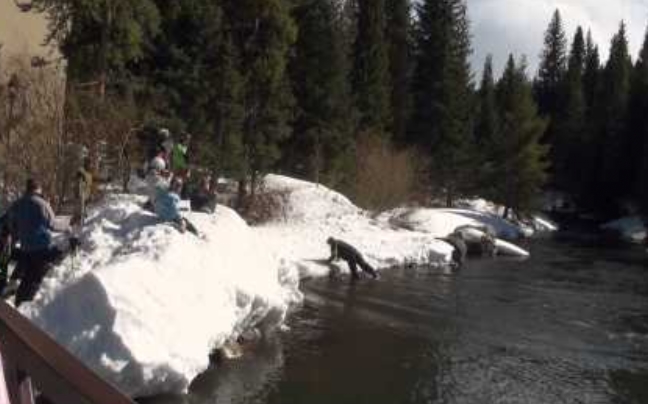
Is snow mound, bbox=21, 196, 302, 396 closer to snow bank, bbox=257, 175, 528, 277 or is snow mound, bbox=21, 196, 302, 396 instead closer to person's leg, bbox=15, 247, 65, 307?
person's leg, bbox=15, 247, 65, 307

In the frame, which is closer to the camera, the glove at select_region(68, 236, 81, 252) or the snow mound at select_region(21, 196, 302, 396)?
the snow mound at select_region(21, 196, 302, 396)

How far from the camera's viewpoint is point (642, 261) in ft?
119

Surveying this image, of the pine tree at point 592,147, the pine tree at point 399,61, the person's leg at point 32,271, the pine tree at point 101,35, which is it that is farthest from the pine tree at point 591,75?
the person's leg at point 32,271

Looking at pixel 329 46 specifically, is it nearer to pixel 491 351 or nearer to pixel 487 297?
pixel 487 297

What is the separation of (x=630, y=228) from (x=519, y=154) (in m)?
8.40

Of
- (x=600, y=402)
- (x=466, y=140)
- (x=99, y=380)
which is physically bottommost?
(x=600, y=402)

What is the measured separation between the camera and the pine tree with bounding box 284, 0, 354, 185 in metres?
40.0

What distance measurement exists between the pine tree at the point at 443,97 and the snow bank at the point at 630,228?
10.3 meters

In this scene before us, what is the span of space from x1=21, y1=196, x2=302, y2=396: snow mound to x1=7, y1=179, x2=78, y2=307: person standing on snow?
271 mm

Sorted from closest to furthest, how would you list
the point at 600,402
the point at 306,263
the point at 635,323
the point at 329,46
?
the point at 600,402
the point at 635,323
the point at 306,263
the point at 329,46

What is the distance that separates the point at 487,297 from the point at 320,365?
9688 mm

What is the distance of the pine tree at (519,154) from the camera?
2234 inches

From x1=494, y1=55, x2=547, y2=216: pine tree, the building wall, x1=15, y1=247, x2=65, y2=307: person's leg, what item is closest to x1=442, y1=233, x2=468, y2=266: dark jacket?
the building wall

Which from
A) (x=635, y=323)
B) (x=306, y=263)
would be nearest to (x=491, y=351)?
(x=635, y=323)
